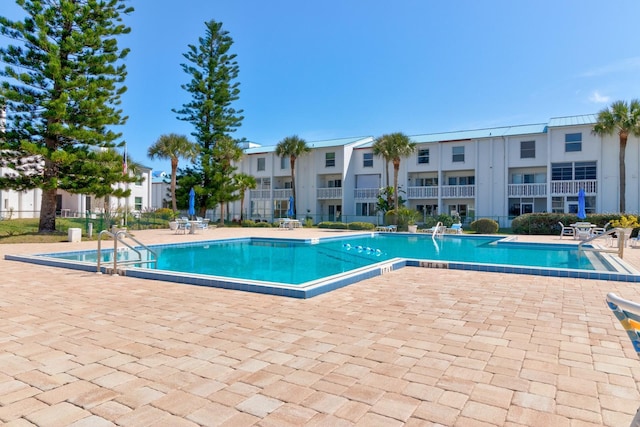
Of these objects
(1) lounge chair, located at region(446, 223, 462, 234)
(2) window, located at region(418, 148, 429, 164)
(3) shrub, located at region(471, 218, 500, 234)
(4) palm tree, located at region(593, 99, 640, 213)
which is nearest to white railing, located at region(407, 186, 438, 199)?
(2) window, located at region(418, 148, 429, 164)

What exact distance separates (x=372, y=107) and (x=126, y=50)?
14490 millimetres

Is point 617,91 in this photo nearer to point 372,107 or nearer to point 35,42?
point 372,107

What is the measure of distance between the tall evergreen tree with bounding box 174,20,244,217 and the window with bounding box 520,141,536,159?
70.1 feet

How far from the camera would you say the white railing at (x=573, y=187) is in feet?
89.9

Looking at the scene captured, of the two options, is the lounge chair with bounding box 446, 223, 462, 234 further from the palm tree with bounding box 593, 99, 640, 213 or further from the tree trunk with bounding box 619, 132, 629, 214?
the palm tree with bounding box 593, 99, 640, 213

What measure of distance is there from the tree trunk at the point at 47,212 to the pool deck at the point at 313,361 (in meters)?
15.0

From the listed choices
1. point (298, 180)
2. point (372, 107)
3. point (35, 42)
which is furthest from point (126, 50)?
point (298, 180)

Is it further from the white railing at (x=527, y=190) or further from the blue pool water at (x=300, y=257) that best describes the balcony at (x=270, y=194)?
the blue pool water at (x=300, y=257)

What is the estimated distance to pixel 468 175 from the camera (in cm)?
3247

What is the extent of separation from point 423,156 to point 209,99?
16954mm

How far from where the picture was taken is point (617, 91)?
25656 millimetres

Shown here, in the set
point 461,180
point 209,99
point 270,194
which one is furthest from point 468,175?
point 209,99

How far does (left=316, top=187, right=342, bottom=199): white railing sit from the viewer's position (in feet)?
117

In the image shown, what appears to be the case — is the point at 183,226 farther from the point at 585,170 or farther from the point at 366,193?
the point at 585,170
